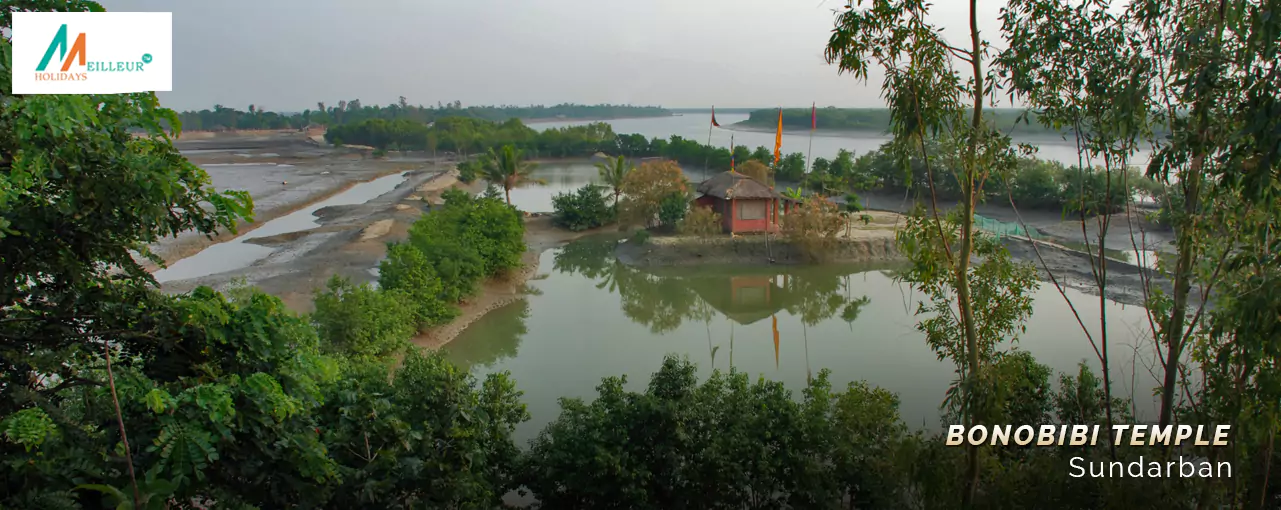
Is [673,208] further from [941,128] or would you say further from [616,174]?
[941,128]

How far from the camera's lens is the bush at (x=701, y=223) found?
20.7 meters

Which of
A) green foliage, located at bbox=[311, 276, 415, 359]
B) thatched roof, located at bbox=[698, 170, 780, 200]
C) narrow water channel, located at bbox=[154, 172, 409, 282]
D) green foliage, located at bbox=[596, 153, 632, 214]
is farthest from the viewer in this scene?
green foliage, located at bbox=[596, 153, 632, 214]

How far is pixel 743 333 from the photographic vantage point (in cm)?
1409

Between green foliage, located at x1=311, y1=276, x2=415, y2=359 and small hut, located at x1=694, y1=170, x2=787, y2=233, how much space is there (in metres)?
12.2

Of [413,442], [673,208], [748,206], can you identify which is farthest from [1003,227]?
[413,442]

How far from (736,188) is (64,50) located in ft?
61.4

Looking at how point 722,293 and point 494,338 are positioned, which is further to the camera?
point 722,293

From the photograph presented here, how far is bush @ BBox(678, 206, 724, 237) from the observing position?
20734 millimetres

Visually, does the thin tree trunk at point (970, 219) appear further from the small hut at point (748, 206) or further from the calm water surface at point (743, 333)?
the small hut at point (748, 206)

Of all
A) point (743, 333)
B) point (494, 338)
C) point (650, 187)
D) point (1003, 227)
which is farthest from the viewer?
point (650, 187)

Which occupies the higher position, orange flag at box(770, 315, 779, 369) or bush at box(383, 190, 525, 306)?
bush at box(383, 190, 525, 306)

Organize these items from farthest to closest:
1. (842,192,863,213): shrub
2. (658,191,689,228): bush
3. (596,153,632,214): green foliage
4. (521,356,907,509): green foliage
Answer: (596,153,632,214): green foliage
(842,192,863,213): shrub
(658,191,689,228): bush
(521,356,907,509): green foliage

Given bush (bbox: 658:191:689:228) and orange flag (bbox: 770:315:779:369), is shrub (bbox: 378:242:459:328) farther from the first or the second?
bush (bbox: 658:191:689:228)

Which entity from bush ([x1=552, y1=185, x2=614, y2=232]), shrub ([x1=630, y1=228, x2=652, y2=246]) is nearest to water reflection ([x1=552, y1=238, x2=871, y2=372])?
shrub ([x1=630, y1=228, x2=652, y2=246])
